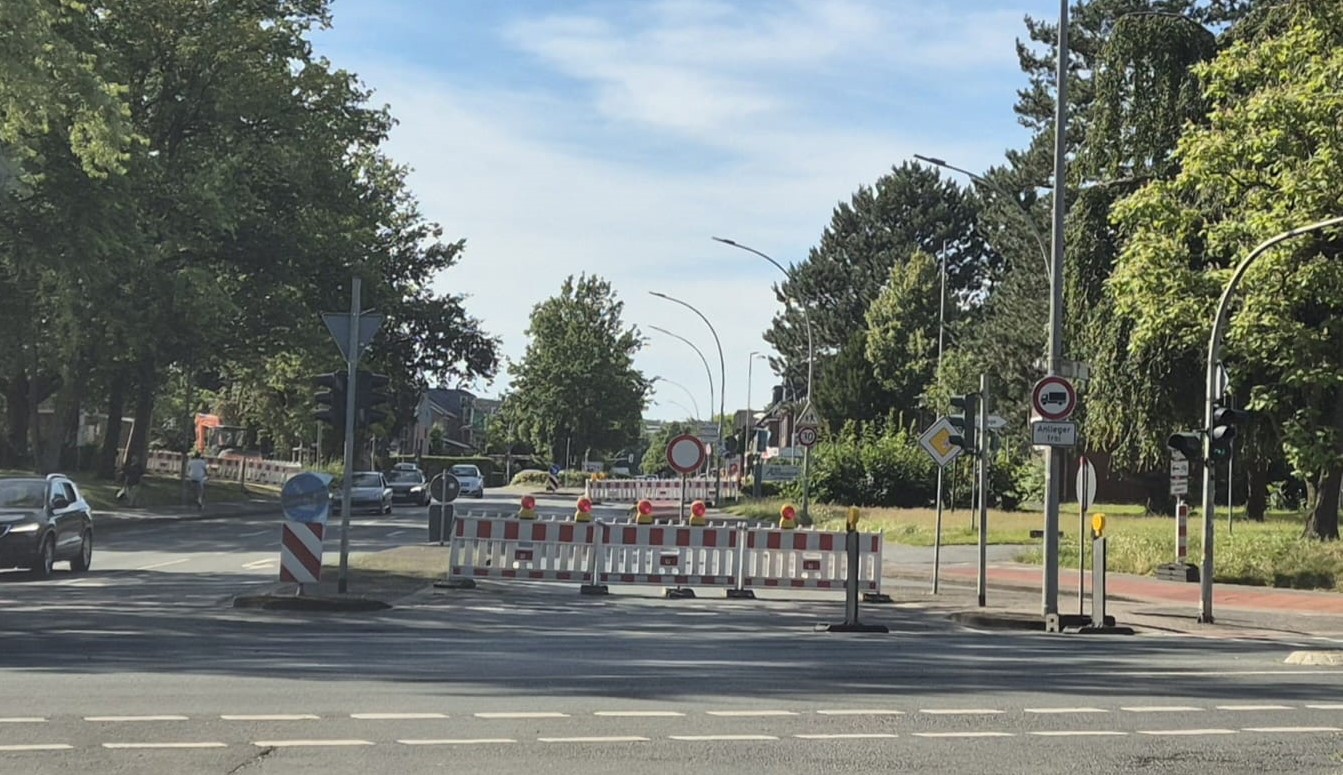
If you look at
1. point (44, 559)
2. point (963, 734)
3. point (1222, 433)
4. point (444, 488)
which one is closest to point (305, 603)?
point (44, 559)

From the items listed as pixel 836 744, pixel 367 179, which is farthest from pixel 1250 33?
pixel 367 179

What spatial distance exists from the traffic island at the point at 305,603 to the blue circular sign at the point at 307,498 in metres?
0.95

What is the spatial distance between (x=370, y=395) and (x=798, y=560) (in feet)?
24.0

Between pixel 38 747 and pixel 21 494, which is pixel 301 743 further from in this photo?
pixel 21 494

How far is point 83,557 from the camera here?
26125 mm

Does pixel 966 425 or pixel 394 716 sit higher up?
pixel 966 425

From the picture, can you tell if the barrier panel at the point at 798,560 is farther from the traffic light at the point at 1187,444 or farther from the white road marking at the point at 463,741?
the white road marking at the point at 463,741

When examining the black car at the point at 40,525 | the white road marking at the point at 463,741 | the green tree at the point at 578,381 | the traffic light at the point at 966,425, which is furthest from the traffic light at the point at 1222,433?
the green tree at the point at 578,381

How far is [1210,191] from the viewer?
116 ft

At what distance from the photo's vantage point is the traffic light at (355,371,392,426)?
2073 cm

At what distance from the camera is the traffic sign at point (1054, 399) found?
838 inches

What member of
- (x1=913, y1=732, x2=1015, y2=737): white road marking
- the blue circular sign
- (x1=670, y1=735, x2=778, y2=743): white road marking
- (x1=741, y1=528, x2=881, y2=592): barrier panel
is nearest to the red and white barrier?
the blue circular sign

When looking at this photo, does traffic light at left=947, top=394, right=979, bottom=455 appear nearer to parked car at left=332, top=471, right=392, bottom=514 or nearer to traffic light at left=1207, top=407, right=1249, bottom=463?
traffic light at left=1207, top=407, right=1249, bottom=463

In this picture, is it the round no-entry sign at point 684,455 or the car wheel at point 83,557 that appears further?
the round no-entry sign at point 684,455
